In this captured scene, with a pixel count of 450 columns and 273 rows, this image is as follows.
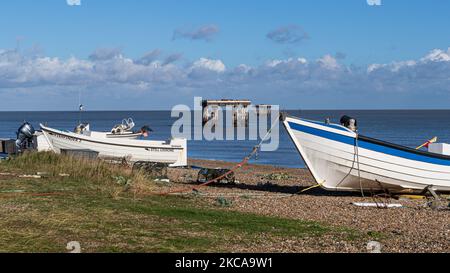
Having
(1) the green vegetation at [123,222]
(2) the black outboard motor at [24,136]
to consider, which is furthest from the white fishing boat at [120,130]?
(1) the green vegetation at [123,222]

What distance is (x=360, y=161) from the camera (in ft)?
53.6

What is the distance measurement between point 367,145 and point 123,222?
8.03m

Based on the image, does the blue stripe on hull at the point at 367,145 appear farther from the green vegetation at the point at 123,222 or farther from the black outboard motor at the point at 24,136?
the black outboard motor at the point at 24,136

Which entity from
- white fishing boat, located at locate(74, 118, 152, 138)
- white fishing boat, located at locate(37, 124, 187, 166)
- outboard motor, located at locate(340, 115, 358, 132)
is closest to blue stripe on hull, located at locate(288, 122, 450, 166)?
outboard motor, located at locate(340, 115, 358, 132)

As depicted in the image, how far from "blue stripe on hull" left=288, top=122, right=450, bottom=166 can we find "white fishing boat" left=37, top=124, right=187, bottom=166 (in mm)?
13265

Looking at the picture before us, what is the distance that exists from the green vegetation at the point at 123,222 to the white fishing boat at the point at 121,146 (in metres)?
13.1

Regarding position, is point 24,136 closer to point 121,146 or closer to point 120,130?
point 121,146

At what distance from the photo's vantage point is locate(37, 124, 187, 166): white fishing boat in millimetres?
28953

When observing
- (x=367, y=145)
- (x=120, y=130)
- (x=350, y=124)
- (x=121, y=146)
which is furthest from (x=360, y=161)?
(x=120, y=130)

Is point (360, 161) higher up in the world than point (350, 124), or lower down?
lower down

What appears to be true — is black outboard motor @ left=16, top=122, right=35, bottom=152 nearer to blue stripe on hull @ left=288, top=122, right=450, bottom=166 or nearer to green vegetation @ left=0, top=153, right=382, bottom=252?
green vegetation @ left=0, top=153, right=382, bottom=252

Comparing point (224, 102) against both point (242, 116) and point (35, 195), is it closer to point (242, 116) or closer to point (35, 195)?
point (242, 116)

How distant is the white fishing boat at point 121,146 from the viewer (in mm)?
28953
